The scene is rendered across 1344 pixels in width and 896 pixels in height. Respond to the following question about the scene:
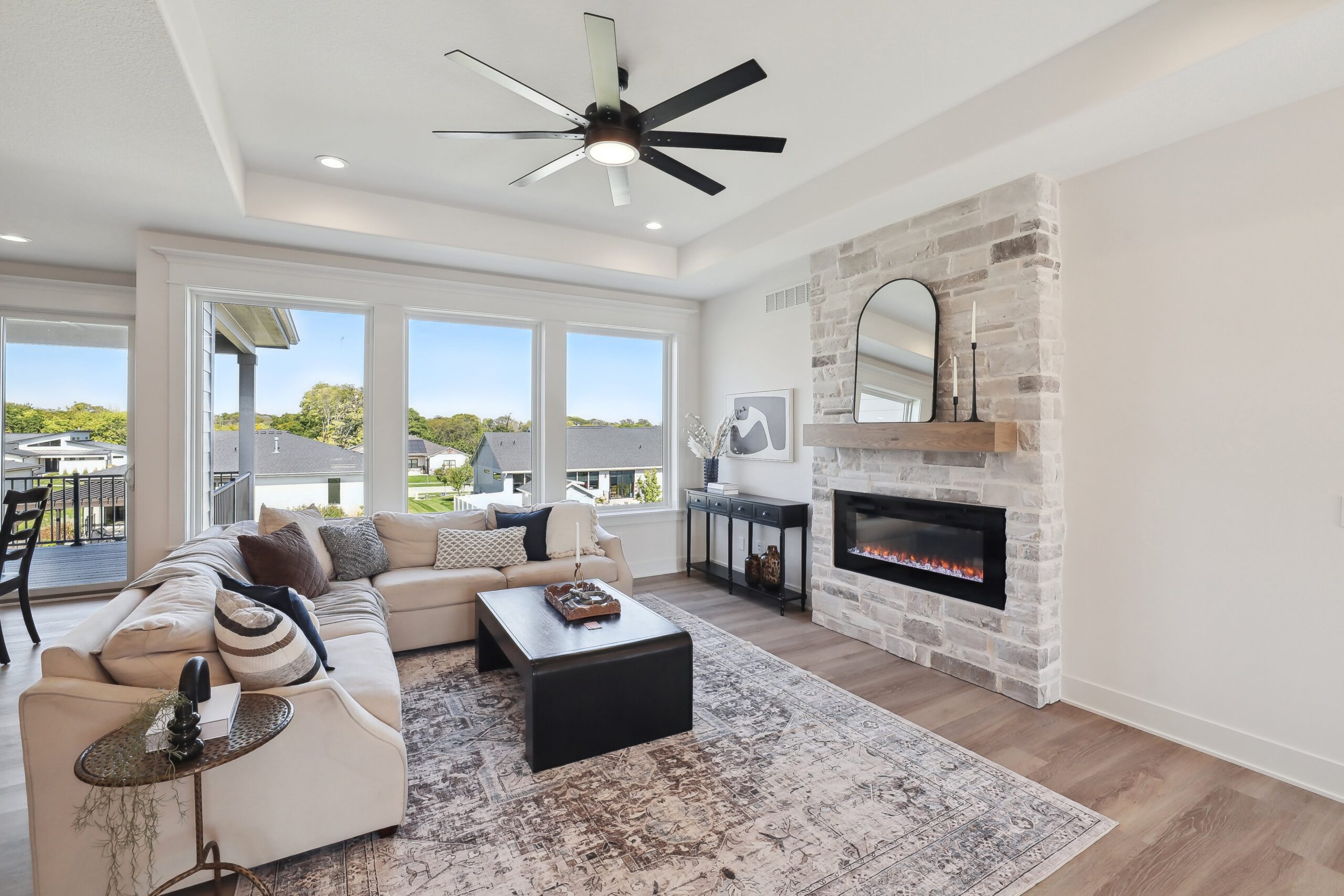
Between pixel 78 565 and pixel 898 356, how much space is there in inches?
267

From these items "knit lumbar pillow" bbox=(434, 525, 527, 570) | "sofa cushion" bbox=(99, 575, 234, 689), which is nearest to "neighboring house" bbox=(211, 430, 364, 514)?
"knit lumbar pillow" bbox=(434, 525, 527, 570)

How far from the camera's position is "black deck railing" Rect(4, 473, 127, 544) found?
5109mm

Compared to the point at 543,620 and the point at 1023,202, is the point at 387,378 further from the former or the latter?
the point at 1023,202

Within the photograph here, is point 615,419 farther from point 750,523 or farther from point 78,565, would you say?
point 78,565

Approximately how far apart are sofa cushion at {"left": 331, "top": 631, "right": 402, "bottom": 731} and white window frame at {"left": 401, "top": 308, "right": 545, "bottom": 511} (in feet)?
7.60

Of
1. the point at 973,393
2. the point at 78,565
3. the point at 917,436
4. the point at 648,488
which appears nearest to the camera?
the point at 973,393

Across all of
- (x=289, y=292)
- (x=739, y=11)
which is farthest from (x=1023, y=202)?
(x=289, y=292)

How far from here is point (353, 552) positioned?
3912 mm

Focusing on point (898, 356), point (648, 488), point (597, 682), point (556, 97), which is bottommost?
point (597, 682)

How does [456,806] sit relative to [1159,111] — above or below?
below

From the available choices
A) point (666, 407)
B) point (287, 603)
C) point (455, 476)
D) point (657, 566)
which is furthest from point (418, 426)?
point (287, 603)

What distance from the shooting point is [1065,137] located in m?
2.75

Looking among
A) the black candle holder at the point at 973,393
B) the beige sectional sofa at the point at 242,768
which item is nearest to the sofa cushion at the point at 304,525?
the beige sectional sofa at the point at 242,768

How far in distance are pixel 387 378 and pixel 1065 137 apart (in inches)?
181
